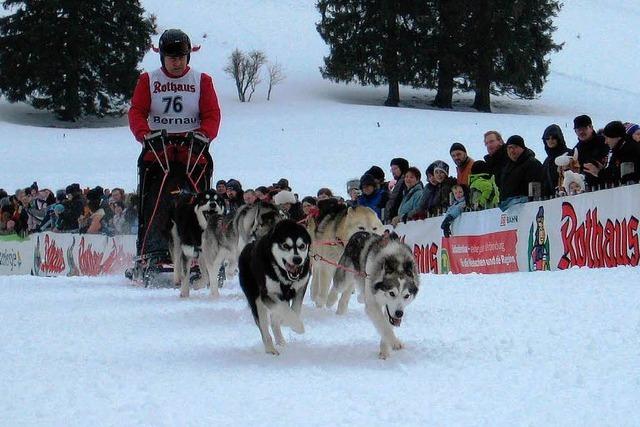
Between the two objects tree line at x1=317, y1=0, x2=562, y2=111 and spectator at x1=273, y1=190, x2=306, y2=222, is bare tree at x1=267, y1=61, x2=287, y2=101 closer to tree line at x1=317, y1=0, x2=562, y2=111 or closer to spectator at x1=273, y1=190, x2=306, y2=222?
tree line at x1=317, y1=0, x2=562, y2=111

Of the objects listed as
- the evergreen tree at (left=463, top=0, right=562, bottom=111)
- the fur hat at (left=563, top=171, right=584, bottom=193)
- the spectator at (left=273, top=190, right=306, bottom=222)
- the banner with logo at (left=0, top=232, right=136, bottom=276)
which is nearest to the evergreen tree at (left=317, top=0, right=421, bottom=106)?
the evergreen tree at (left=463, top=0, right=562, bottom=111)

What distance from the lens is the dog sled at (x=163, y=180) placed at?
845cm

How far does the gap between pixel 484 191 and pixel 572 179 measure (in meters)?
1.53

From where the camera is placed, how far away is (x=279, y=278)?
5.30 metres

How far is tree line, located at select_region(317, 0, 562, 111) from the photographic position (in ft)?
144

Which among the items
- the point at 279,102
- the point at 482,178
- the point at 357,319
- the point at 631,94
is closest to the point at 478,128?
the point at 279,102

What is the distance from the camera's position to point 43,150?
30109mm

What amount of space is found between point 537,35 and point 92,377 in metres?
43.5

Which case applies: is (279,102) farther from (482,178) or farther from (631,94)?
(482,178)

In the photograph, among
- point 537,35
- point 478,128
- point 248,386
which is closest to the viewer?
point 248,386

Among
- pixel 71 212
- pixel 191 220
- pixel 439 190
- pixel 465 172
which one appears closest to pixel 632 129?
pixel 465 172

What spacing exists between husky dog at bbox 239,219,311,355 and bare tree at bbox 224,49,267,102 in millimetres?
39010

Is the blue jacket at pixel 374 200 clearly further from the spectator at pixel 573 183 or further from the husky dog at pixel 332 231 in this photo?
the husky dog at pixel 332 231

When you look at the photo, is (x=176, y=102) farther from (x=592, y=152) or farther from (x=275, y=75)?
(x=275, y=75)
